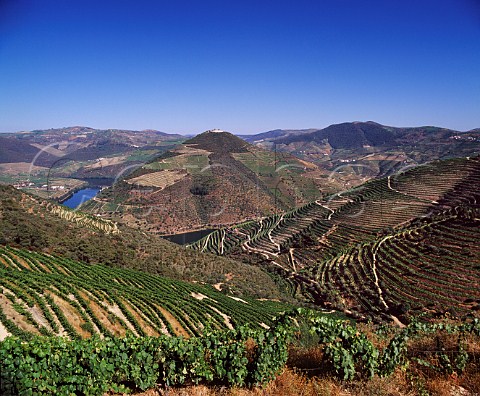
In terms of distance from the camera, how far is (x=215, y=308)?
23859 mm

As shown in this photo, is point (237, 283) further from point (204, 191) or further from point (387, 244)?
Answer: point (204, 191)

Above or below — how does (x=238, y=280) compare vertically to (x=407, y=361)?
below

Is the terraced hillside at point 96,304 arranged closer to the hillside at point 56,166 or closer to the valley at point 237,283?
the valley at point 237,283

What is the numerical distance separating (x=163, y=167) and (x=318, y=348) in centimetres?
11584

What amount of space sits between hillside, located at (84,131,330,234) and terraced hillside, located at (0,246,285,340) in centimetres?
5949

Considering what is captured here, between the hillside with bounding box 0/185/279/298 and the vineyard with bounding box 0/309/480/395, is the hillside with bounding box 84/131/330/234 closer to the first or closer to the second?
the hillside with bounding box 0/185/279/298

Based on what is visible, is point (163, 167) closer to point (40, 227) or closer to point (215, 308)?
point (40, 227)

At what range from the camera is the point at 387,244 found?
1610 inches

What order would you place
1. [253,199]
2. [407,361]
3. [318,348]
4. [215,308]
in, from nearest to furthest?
1. [407,361]
2. [318,348]
3. [215,308]
4. [253,199]

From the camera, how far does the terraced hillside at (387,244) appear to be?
31.5 m

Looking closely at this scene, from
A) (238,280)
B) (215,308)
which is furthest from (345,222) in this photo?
(215,308)

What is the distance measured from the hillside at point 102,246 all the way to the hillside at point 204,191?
44.4m

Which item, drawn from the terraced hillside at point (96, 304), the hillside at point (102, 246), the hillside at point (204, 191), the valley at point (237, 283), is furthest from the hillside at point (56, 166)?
the terraced hillside at point (96, 304)

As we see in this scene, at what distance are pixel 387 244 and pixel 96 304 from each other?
3672 cm
